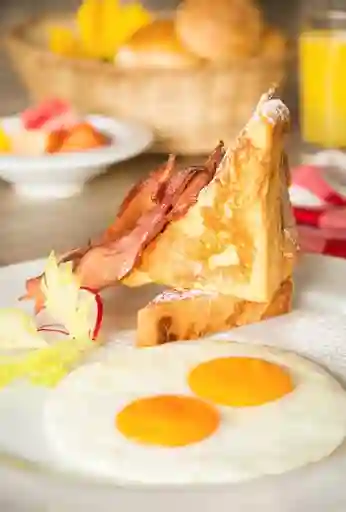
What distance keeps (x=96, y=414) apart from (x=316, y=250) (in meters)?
0.42

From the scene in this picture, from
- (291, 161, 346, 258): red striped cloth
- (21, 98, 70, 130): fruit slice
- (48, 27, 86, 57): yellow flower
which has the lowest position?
(291, 161, 346, 258): red striped cloth

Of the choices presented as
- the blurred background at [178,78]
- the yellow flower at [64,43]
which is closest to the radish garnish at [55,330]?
the blurred background at [178,78]

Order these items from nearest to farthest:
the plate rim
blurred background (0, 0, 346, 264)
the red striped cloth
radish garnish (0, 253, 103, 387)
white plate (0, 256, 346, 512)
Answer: white plate (0, 256, 346, 512) < radish garnish (0, 253, 103, 387) < the red striped cloth < the plate rim < blurred background (0, 0, 346, 264)

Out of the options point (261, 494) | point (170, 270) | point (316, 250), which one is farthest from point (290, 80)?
point (261, 494)

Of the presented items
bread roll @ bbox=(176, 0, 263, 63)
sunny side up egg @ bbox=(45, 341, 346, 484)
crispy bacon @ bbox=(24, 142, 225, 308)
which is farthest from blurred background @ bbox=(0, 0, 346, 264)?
sunny side up egg @ bbox=(45, 341, 346, 484)

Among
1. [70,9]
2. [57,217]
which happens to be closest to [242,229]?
[57,217]

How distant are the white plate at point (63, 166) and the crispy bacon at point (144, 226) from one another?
0.37 meters

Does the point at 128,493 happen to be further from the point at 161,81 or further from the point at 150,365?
the point at 161,81

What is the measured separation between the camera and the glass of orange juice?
4.67 ft

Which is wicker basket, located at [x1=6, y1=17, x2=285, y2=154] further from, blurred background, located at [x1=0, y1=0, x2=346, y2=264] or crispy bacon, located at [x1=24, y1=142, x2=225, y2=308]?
crispy bacon, located at [x1=24, y1=142, x2=225, y2=308]

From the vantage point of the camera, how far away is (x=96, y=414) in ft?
2.06

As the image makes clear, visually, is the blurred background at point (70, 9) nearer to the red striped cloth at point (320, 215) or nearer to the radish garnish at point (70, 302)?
the red striped cloth at point (320, 215)

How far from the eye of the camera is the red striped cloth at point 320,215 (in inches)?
39.2

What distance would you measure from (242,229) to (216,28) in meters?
0.60
